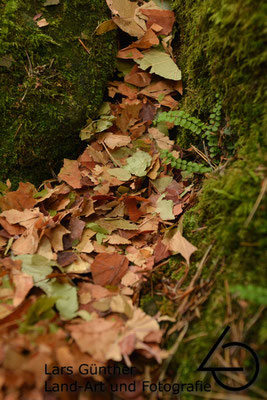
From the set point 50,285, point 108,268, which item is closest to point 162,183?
point 108,268

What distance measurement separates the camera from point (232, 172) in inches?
70.9

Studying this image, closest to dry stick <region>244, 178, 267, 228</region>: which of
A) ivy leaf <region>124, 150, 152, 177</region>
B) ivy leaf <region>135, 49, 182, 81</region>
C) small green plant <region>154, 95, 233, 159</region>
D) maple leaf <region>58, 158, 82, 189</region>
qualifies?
small green plant <region>154, 95, 233, 159</region>

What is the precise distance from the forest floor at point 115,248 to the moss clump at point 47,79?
0.14 meters

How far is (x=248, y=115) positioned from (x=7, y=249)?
180 centimetres

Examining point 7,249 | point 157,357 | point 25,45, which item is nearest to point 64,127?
point 25,45

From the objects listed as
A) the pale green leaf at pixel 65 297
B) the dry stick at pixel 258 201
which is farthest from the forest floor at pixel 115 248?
the dry stick at pixel 258 201

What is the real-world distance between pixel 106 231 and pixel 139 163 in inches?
27.3

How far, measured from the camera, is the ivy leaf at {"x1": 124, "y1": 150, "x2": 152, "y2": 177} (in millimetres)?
2540

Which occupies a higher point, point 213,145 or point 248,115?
point 248,115

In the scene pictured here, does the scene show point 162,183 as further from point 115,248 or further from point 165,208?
point 115,248

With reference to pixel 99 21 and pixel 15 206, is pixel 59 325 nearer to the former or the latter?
pixel 15 206

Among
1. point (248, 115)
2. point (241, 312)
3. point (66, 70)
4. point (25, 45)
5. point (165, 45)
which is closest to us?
point (241, 312)

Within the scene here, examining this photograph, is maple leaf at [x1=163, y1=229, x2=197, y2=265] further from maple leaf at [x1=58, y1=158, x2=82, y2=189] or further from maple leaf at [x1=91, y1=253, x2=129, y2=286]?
maple leaf at [x1=58, y1=158, x2=82, y2=189]

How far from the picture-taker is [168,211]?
7.58 ft
